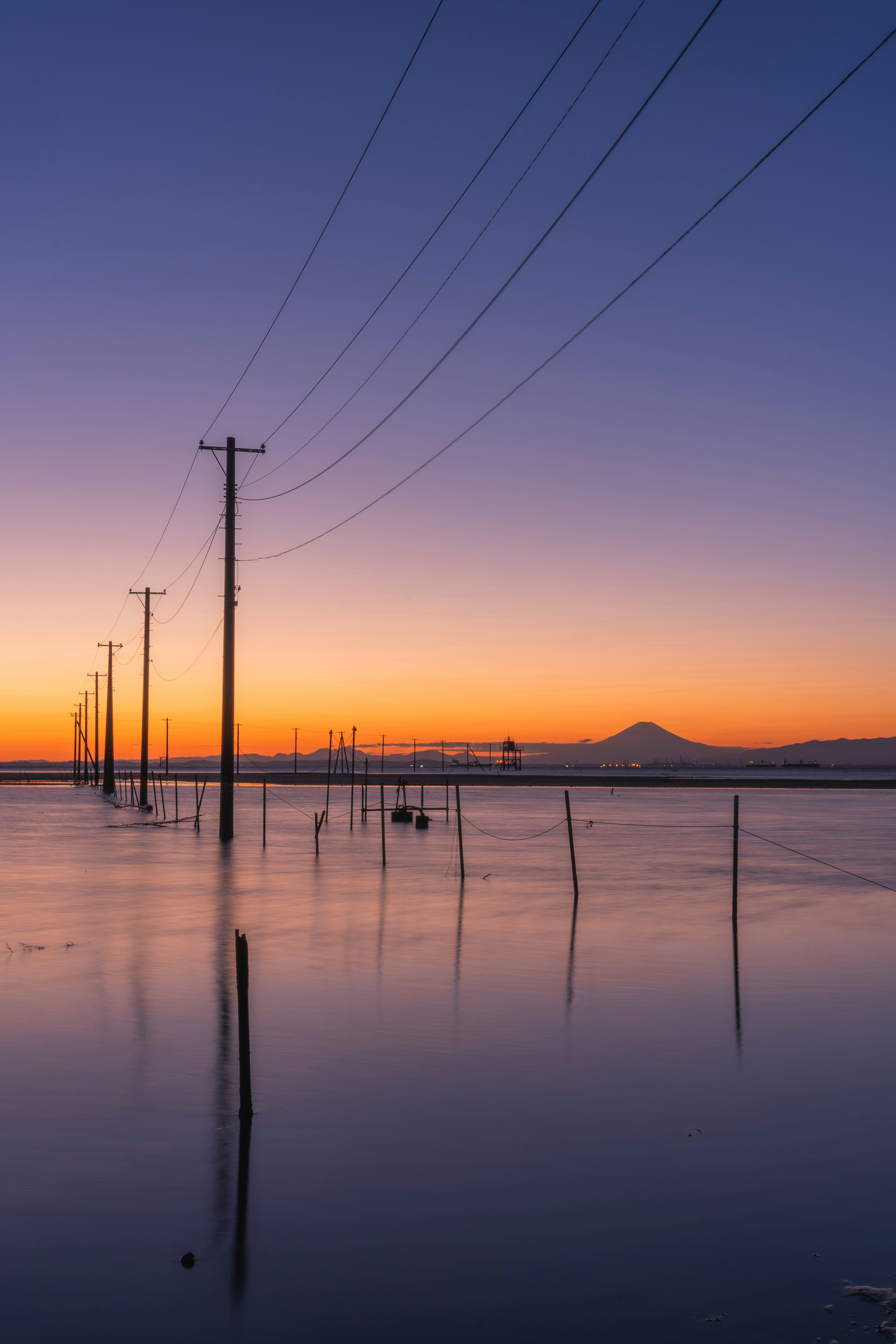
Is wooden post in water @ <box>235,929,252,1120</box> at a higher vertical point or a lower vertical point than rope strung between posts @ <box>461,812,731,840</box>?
higher

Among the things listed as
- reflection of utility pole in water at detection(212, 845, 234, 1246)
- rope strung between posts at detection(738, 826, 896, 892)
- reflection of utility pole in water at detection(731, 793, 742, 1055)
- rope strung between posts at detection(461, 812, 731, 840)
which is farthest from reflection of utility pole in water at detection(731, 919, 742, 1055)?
rope strung between posts at detection(461, 812, 731, 840)

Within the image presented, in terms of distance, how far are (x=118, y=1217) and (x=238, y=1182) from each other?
3.09ft

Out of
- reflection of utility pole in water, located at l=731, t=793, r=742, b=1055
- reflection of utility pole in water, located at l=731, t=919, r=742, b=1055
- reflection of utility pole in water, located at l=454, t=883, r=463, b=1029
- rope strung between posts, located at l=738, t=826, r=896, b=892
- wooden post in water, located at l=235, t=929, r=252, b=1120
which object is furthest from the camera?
rope strung between posts, located at l=738, t=826, r=896, b=892

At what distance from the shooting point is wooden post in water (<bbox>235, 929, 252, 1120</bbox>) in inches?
359

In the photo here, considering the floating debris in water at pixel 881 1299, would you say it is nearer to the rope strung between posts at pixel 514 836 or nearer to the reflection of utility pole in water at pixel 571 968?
the reflection of utility pole in water at pixel 571 968

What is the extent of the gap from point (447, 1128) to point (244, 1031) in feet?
6.55

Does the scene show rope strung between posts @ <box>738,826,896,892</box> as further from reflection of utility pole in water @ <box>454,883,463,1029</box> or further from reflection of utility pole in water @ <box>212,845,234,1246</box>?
reflection of utility pole in water @ <box>212,845,234,1246</box>

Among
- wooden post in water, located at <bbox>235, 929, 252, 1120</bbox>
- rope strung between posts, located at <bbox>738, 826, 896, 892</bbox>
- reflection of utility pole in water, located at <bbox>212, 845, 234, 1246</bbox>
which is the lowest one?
rope strung between posts, located at <bbox>738, 826, 896, 892</bbox>

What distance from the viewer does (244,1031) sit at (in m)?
9.07

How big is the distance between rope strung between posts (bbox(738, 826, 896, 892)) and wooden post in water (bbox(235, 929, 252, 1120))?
2517cm

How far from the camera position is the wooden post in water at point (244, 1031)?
9109 mm

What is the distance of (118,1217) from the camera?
735cm

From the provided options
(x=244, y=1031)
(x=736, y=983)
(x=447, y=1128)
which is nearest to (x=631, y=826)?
(x=736, y=983)

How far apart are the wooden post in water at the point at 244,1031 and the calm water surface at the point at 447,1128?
218 millimetres
